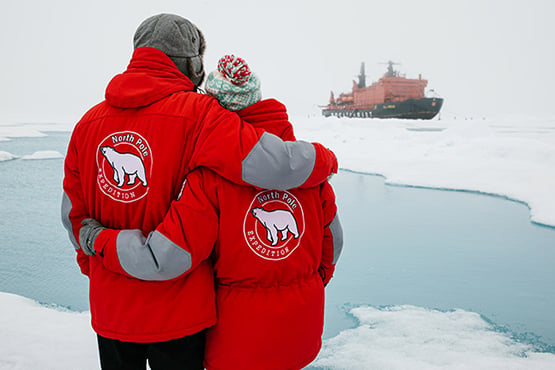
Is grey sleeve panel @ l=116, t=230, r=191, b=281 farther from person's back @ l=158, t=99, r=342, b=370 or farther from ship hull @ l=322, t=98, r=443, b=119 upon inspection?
ship hull @ l=322, t=98, r=443, b=119

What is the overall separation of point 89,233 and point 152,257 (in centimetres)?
19

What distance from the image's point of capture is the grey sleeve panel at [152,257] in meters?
0.88

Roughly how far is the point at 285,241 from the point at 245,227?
0.32 ft

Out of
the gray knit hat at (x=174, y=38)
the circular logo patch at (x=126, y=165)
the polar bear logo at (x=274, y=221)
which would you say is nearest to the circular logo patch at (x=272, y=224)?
the polar bear logo at (x=274, y=221)

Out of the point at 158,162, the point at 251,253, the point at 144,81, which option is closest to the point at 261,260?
the point at 251,253

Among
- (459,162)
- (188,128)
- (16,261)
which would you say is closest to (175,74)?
(188,128)

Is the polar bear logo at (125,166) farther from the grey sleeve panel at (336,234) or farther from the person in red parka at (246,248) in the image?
the grey sleeve panel at (336,234)

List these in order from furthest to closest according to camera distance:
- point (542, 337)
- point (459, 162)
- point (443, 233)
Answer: point (459, 162) < point (443, 233) < point (542, 337)

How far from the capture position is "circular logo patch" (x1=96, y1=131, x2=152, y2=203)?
3.08ft

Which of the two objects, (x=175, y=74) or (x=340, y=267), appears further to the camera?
(x=340, y=267)

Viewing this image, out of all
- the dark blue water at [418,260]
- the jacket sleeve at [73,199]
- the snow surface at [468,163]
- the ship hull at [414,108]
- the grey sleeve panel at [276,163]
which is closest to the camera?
the grey sleeve panel at [276,163]

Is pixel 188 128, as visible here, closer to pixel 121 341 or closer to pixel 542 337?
pixel 121 341

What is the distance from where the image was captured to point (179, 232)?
34.9 inches

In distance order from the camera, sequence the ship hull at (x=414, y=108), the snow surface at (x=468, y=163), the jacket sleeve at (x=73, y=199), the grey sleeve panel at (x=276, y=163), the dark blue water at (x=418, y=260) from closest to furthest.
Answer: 1. the grey sleeve panel at (x=276, y=163)
2. the jacket sleeve at (x=73, y=199)
3. the dark blue water at (x=418, y=260)
4. the snow surface at (x=468, y=163)
5. the ship hull at (x=414, y=108)
